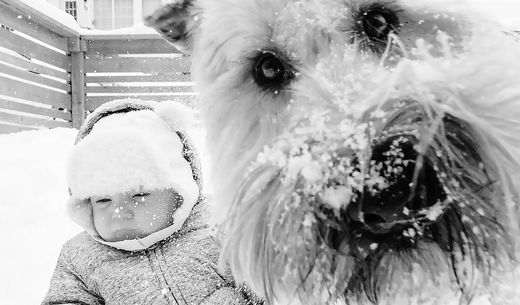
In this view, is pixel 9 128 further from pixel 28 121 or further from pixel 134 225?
pixel 134 225

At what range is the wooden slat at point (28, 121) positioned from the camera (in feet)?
24.1

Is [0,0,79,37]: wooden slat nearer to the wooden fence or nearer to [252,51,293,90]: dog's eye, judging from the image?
the wooden fence

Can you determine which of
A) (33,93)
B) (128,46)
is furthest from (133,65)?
(33,93)

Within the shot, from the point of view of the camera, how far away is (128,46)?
9625 mm

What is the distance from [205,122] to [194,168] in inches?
30.8

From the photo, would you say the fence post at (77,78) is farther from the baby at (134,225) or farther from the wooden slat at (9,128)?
the baby at (134,225)

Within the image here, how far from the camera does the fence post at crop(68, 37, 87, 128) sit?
30.7ft

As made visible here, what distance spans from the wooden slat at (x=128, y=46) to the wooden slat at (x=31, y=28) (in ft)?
1.73

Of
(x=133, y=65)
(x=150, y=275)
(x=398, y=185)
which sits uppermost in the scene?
(x=398, y=185)

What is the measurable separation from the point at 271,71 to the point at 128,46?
826cm

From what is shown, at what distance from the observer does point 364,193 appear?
1264 mm

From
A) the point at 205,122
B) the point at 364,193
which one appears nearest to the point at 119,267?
the point at 205,122

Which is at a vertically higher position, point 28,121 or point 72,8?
point 28,121

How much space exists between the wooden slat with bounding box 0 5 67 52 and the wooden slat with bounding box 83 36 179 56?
1.73 feet
